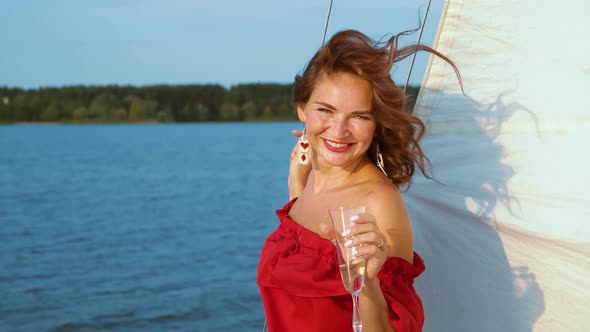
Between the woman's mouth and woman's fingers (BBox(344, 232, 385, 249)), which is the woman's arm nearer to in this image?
woman's fingers (BBox(344, 232, 385, 249))

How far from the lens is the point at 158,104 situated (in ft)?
260

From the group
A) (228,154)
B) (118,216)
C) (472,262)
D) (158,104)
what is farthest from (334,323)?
(158,104)

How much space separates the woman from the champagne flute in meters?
0.18

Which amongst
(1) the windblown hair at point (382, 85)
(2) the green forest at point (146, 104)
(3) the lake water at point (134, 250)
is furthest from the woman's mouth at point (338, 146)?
(2) the green forest at point (146, 104)

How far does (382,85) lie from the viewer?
2266 mm

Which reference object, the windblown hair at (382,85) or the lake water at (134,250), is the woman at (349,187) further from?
the lake water at (134,250)

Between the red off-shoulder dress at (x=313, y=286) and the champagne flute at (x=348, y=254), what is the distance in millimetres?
268

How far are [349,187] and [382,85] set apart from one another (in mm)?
346

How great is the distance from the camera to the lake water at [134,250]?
337 inches

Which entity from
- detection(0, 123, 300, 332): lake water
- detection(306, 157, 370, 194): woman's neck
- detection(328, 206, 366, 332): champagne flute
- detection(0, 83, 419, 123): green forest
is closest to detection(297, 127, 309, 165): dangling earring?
detection(306, 157, 370, 194): woman's neck

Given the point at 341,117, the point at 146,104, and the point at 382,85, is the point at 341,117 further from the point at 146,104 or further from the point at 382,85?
the point at 146,104

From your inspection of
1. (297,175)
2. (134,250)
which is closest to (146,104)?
(134,250)

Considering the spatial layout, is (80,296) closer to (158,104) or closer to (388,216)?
(388,216)

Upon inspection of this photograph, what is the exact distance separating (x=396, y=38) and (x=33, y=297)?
27.3 feet
